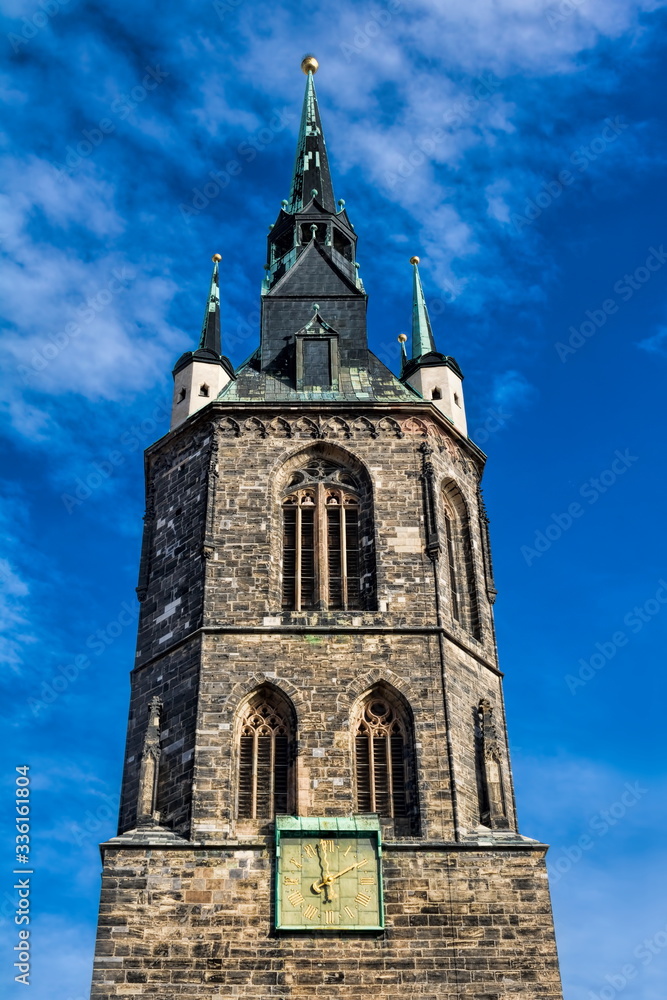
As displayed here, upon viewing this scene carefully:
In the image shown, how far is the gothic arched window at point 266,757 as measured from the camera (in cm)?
2427

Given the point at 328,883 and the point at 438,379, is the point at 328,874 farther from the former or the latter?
the point at 438,379

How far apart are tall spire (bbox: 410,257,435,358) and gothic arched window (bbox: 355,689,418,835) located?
9.71 meters

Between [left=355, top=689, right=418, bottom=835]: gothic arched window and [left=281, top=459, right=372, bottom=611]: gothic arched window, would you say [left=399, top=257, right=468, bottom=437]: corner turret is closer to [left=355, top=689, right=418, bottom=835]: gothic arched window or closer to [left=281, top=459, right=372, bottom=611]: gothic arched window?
[left=281, top=459, right=372, bottom=611]: gothic arched window

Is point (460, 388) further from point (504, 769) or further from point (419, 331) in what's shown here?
point (504, 769)

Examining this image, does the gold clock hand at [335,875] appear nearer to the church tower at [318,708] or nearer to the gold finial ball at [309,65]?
the church tower at [318,708]

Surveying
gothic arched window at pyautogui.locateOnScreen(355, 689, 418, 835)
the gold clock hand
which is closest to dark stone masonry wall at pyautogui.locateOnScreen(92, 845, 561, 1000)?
the gold clock hand

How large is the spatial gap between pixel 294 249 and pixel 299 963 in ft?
60.7

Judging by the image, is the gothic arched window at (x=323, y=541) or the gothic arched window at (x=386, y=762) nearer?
the gothic arched window at (x=386, y=762)

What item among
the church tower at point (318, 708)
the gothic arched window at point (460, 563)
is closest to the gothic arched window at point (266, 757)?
the church tower at point (318, 708)

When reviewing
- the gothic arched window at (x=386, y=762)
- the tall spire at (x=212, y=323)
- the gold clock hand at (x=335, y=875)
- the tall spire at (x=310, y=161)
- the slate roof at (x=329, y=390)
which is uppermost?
the tall spire at (x=310, y=161)

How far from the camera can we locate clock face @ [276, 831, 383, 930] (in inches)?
887

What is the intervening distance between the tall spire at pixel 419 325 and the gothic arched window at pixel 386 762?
9.71 metres

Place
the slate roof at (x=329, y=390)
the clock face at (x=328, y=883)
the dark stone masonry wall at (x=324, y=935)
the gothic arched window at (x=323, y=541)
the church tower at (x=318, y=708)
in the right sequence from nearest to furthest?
the dark stone masonry wall at (x=324, y=935)
the church tower at (x=318, y=708)
the clock face at (x=328, y=883)
the gothic arched window at (x=323, y=541)
the slate roof at (x=329, y=390)

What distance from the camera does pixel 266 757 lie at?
24.8 meters
